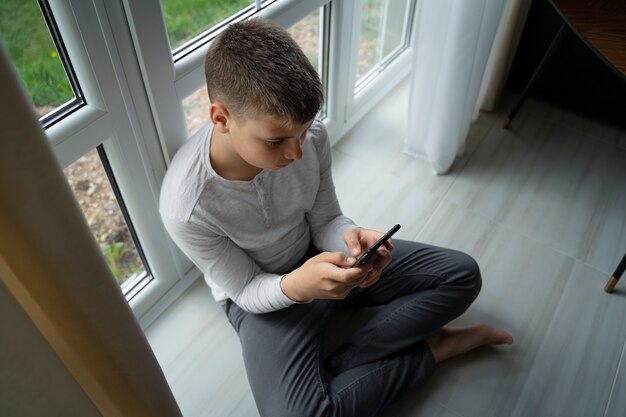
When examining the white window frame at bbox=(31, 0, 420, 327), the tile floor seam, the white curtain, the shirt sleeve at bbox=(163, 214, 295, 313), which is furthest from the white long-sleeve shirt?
the tile floor seam

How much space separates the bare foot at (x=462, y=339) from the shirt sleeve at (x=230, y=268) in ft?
1.43

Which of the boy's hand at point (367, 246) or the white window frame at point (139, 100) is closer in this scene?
the white window frame at point (139, 100)

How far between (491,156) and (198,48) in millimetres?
1126

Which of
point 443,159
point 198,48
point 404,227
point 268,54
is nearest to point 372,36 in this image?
point 443,159

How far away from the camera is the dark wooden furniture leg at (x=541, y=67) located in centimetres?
159

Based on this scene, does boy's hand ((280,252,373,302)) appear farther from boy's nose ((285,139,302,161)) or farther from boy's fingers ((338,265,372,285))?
boy's nose ((285,139,302,161))

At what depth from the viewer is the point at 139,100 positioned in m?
1.02

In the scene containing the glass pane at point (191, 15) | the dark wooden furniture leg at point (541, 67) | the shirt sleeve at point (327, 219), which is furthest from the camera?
the dark wooden furniture leg at point (541, 67)

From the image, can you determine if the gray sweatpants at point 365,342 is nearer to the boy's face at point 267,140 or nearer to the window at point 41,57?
the boy's face at point 267,140

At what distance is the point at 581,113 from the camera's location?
194 cm

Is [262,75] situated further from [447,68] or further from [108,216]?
[447,68]

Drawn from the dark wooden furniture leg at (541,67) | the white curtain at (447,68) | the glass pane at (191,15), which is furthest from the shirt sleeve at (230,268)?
the dark wooden furniture leg at (541,67)

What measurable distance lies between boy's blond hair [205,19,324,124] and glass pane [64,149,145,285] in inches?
15.1

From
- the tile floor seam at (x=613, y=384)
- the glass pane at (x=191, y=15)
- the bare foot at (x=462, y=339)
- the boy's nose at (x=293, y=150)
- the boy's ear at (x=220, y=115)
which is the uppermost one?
the glass pane at (x=191, y=15)
